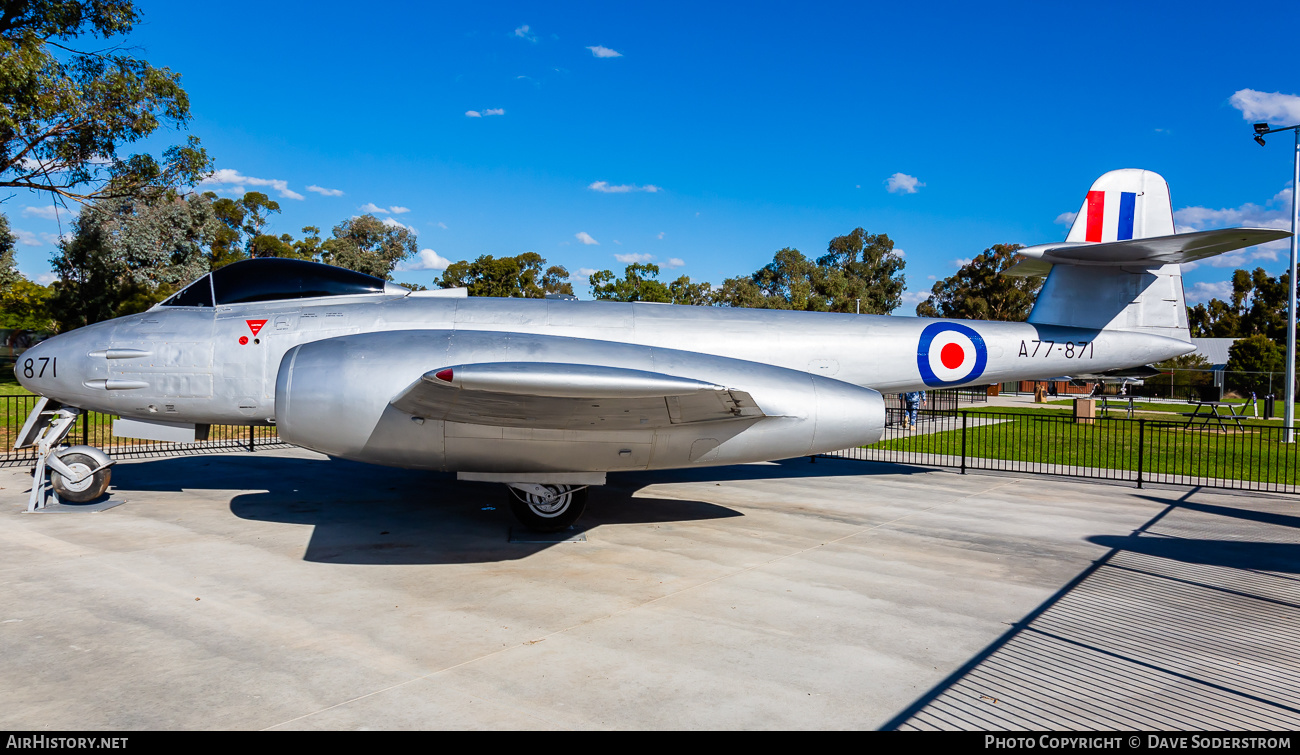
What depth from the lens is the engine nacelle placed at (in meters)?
5.82

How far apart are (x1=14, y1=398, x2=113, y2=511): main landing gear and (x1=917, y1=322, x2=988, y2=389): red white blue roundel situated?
32.7 feet

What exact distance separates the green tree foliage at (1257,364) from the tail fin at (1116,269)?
44946mm

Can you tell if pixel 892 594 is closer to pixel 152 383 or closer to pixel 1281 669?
pixel 1281 669

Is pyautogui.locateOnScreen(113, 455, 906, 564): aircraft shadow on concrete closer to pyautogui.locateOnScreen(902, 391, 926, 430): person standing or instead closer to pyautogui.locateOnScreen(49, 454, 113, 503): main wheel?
pyautogui.locateOnScreen(49, 454, 113, 503): main wheel

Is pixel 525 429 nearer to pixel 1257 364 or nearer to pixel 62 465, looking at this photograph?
pixel 62 465

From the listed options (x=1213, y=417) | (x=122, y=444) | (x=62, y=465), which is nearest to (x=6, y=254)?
(x=122, y=444)

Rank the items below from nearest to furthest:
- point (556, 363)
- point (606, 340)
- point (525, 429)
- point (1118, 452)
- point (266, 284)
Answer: point (556, 363) → point (525, 429) → point (606, 340) → point (266, 284) → point (1118, 452)

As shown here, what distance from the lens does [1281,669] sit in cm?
418

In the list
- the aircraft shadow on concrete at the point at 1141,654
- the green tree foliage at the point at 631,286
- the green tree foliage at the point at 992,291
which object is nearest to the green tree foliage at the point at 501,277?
the green tree foliage at the point at 631,286

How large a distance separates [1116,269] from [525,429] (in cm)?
753

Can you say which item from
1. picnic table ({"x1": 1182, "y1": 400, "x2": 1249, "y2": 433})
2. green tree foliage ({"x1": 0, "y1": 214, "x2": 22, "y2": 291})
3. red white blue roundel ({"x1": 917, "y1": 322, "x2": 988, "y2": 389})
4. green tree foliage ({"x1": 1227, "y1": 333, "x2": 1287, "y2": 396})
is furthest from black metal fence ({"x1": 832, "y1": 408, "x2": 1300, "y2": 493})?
green tree foliage ({"x1": 0, "y1": 214, "x2": 22, "y2": 291})

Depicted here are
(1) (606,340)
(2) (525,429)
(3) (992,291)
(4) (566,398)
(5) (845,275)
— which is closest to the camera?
(4) (566,398)

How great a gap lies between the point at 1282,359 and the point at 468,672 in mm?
59556

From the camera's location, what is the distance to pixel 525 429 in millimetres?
6113
